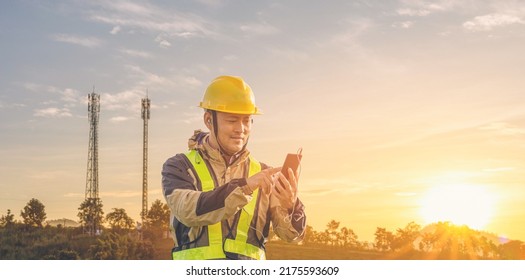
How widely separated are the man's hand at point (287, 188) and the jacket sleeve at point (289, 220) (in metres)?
0.24

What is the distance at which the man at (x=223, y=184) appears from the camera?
752 centimetres

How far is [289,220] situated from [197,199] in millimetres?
1181

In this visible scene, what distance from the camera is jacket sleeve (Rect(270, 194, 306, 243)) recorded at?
778cm

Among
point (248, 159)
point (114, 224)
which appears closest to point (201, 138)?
point (248, 159)

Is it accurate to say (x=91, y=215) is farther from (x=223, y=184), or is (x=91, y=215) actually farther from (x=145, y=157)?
(x=223, y=184)

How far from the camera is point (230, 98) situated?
25.1 feet

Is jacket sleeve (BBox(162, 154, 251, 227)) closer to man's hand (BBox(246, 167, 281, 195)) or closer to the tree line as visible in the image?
man's hand (BBox(246, 167, 281, 195))

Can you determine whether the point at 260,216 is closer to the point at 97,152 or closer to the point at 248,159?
Result: the point at 248,159

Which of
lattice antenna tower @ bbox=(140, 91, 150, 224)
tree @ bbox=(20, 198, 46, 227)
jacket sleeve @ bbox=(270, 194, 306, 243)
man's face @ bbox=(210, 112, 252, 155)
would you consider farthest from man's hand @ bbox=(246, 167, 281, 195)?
tree @ bbox=(20, 198, 46, 227)

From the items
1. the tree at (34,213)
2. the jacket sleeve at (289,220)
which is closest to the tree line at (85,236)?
the tree at (34,213)

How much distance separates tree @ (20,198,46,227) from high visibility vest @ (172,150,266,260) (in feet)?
219

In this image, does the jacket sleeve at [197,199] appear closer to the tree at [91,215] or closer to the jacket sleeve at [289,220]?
the jacket sleeve at [289,220]

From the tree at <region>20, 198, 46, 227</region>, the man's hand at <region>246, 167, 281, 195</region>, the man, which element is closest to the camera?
the man's hand at <region>246, 167, 281, 195</region>

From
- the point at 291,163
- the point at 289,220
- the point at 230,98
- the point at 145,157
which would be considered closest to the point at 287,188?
the point at 291,163
